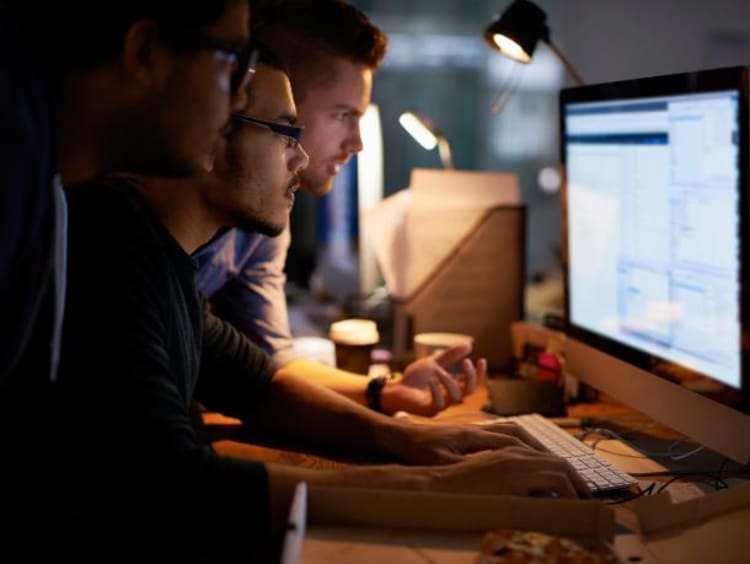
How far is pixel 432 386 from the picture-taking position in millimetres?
1542

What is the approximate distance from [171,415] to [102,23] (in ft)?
1.35

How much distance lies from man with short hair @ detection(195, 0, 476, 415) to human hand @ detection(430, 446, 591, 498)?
646 millimetres

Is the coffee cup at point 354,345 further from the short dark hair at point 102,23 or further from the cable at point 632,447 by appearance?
the short dark hair at point 102,23

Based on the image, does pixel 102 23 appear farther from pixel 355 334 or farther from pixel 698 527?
pixel 355 334

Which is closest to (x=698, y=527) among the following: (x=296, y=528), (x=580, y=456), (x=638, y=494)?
(x=638, y=494)

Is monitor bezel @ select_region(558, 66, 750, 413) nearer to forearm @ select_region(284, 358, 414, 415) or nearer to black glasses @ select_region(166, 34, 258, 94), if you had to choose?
forearm @ select_region(284, 358, 414, 415)

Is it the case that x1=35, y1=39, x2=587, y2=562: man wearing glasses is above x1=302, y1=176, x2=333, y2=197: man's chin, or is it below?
below

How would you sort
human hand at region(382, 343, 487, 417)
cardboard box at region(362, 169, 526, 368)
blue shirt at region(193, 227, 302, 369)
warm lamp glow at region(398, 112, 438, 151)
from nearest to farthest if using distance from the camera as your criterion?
human hand at region(382, 343, 487, 417), blue shirt at region(193, 227, 302, 369), cardboard box at region(362, 169, 526, 368), warm lamp glow at region(398, 112, 438, 151)

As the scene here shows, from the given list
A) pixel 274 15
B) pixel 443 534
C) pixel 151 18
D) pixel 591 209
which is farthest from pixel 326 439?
pixel 274 15

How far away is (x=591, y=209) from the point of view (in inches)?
60.7

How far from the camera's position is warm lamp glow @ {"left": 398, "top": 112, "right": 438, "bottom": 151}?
2328 mm

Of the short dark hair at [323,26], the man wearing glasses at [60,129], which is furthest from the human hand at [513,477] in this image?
the short dark hair at [323,26]

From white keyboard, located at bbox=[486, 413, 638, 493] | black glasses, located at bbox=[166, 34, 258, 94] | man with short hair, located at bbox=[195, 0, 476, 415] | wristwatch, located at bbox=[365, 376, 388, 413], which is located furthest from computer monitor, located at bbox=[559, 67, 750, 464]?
black glasses, located at bbox=[166, 34, 258, 94]

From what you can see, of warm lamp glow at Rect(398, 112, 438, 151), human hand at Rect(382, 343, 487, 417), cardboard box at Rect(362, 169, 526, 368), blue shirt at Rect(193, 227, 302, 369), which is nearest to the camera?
human hand at Rect(382, 343, 487, 417)
